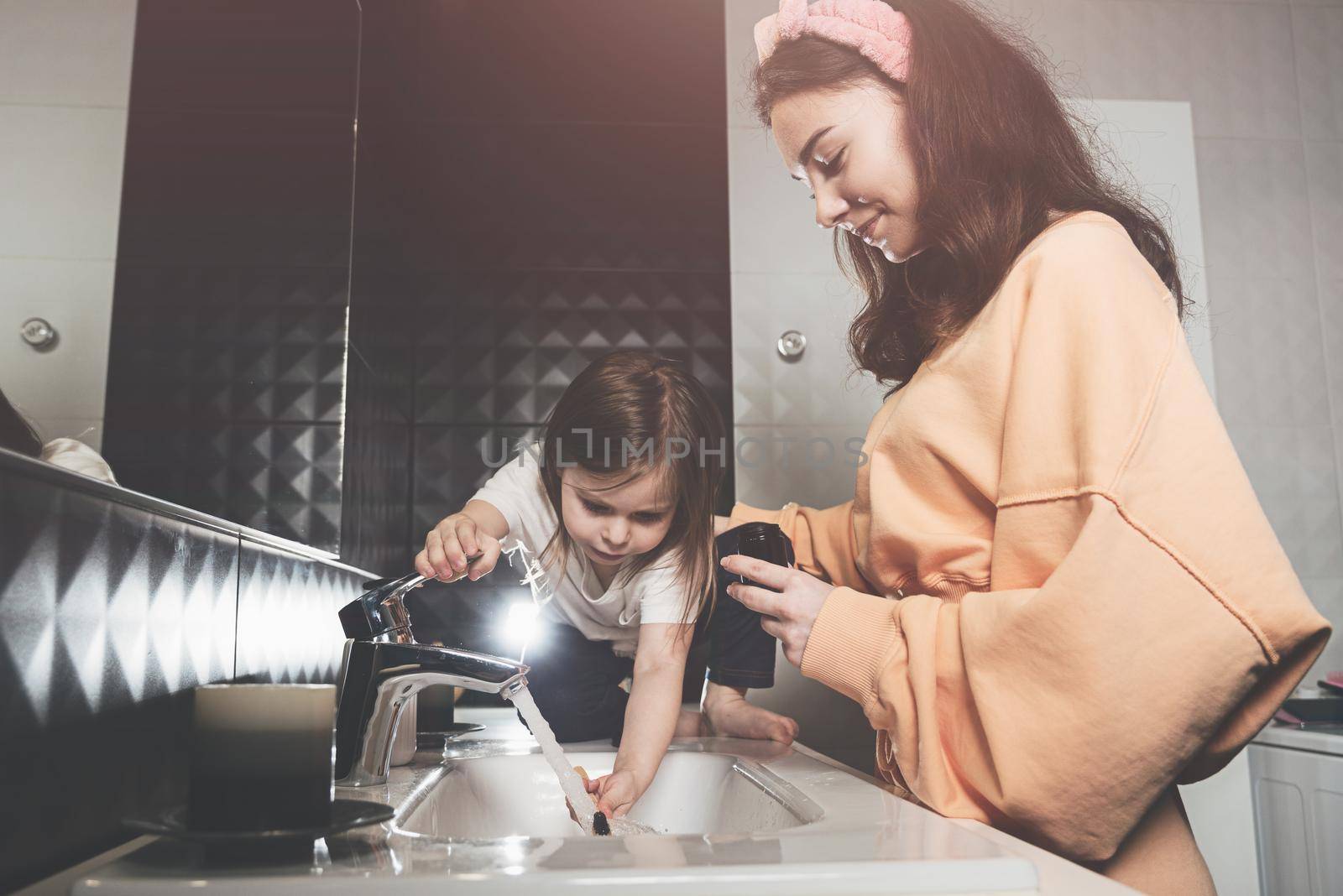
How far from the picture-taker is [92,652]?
60 cm

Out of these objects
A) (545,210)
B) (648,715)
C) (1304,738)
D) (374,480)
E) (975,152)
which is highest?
(545,210)

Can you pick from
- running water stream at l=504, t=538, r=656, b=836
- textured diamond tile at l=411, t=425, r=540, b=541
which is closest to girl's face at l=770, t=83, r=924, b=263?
running water stream at l=504, t=538, r=656, b=836


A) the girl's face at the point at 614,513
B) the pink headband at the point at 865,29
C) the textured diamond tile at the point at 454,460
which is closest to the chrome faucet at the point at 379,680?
the girl's face at the point at 614,513

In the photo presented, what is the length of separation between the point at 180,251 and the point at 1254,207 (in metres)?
2.22

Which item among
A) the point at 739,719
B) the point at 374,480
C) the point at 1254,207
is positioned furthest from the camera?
the point at 1254,207

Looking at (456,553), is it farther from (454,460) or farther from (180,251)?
(454,460)

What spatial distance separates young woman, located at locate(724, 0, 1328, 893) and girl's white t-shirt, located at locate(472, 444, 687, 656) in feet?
1.20

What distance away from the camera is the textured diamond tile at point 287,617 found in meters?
0.91

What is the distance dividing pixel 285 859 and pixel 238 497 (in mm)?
443

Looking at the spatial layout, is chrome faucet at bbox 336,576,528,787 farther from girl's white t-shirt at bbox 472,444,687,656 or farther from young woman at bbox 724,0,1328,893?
girl's white t-shirt at bbox 472,444,687,656

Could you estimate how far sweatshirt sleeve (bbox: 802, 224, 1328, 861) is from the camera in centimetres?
71

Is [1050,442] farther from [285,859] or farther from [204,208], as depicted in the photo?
[204,208]

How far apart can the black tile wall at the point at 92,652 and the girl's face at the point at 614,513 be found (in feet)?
1.81

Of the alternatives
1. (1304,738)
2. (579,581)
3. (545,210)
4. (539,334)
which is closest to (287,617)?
(579,581)
